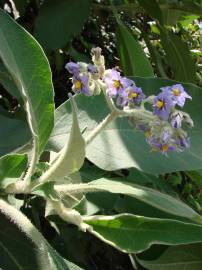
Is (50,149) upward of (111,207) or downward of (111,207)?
upward

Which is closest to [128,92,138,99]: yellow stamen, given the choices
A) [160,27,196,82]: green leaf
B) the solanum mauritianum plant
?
the solanum mauritianum plant

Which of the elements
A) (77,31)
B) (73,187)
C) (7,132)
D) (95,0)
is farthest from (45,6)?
(73,187)

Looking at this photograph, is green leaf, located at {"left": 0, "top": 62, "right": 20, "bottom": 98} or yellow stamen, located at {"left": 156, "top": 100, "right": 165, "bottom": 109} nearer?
yellow stamen, located at {"left": 156, "top": 100, "right": 165, "bottom": 109}

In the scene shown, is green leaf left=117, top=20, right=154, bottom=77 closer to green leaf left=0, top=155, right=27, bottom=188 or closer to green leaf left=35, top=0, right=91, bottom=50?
green leaf left=35, top=0, right=91, bottom=50

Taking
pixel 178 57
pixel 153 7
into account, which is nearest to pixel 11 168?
pixel 153 7

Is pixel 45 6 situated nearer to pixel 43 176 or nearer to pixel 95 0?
pixel 95 0
